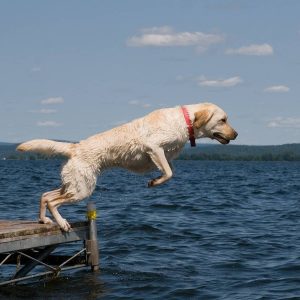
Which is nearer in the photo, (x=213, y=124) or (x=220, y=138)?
(x=213, y=124)

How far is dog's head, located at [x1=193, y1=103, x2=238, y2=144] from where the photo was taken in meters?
10.4

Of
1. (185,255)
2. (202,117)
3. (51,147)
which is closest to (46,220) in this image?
(51,147)

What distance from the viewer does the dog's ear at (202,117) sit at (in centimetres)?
1043

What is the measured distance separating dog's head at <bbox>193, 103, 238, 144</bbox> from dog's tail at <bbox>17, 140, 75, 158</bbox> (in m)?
1.99

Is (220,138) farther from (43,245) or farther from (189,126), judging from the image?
(43,245)

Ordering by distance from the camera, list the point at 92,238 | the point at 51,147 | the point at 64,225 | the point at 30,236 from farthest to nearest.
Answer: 1. the point at 92,238
2. the point at 64,225
3. the point at 30,236
4. the point at 51,147

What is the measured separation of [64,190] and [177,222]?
1183 centimetres

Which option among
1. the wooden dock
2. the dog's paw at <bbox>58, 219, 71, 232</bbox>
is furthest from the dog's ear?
the wooden dock

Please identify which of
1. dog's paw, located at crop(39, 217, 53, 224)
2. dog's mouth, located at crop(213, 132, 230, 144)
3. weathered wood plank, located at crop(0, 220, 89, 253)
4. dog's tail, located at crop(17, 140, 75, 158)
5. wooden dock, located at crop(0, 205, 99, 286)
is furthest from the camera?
dog's paw, located at crop(39, 217, 53, 224)

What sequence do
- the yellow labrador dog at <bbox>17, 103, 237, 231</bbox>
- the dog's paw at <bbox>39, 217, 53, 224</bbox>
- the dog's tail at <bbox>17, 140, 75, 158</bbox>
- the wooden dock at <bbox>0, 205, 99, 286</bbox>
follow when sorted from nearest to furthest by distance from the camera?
the yellow labrador dog at <bbox>17, 103, 237, 231</bbox>, the dog's tail at <bbox>17, 140, 75, 158</bbox>, the wooden dock at <bbox>0, 205, 99, 286</bbox>, the dog's paw at <bbox>39, 217, 53, 224</bbox>

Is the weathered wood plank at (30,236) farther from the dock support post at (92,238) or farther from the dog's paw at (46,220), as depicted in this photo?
the dock support post at (92,238)

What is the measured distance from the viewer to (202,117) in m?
10.4

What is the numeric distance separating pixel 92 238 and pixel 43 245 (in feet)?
4.32

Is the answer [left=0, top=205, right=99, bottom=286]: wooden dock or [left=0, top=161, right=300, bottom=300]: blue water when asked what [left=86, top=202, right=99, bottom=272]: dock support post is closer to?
[left=0, top=205, right=99, bottom=286]: wooden dock
